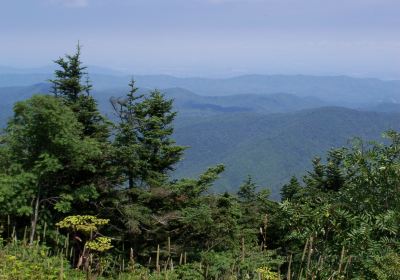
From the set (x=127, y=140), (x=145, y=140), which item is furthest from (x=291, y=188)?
(x=127, y=140)

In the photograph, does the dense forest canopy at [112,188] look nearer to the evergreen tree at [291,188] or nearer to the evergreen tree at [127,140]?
the evergreen tree at [127,140]

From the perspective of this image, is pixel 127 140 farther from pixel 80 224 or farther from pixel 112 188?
pixel 80 224

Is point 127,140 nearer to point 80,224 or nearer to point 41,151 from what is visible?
point 41,151

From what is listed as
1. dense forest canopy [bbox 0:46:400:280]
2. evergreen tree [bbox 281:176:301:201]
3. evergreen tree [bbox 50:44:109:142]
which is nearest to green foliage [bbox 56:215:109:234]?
dense forest canopy [bbox 0:46:400:280]

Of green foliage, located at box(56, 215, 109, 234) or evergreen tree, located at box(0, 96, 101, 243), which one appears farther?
evergreen tree, located at box(0, 96, 101, 243)

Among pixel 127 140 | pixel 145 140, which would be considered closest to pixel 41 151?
pixel 127 140

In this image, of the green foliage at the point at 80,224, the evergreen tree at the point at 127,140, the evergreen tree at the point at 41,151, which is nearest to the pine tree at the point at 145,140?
the evergreen tree at the point at 127,140

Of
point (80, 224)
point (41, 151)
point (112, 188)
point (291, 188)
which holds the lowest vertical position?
point (291, 188)

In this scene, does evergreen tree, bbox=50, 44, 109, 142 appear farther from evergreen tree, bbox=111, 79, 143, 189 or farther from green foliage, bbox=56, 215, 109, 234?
green foliage, bbox=56, 215, 109, 234

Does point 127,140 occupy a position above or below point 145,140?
above

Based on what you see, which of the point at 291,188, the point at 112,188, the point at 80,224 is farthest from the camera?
the point at 291,188

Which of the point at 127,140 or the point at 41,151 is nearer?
the point at 41,151

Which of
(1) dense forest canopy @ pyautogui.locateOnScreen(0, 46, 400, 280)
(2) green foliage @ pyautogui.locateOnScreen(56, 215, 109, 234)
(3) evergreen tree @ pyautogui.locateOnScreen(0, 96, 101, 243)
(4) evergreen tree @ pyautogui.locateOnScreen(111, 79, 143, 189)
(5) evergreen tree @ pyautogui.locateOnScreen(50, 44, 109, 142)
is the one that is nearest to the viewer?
(2) green foliage @ pyautogui.locateOnScreen(56, 215, 109, 234)

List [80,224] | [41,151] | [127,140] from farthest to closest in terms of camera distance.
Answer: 1. [127,140]
2. [41,151]
3. [80,224]
